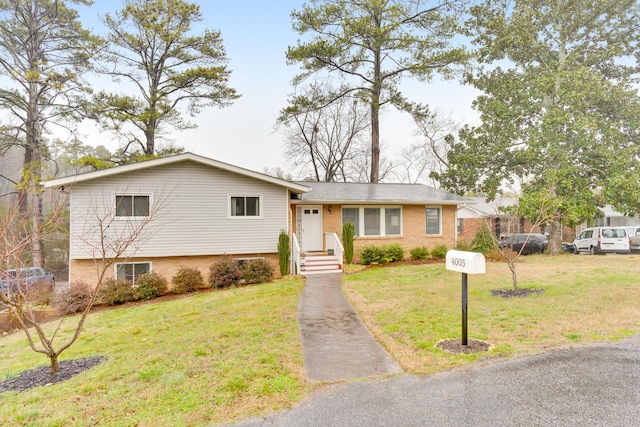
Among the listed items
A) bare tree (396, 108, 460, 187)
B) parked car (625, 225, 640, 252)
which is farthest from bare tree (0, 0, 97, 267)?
parked car (625, 225, 640, 252)

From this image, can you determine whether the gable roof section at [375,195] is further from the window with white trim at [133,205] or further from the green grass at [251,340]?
the window with white trim at [133,205]

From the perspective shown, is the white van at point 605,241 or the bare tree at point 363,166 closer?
the white van at point 605,241

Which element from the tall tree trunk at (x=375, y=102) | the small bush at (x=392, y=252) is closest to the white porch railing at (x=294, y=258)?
the small bush at (x=392, y=252)

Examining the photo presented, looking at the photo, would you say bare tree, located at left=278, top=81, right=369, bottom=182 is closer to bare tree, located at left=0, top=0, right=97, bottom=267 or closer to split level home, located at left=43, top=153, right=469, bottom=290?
bare tree, located at left=0, top=0, right=97, bottom=267

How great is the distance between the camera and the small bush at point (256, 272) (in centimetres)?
1235

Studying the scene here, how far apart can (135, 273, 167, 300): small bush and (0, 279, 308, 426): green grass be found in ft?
11.0

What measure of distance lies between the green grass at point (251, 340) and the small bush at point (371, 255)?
12.8 feet

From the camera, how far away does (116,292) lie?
36.4 ft

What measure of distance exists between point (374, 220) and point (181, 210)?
8314 millimetres

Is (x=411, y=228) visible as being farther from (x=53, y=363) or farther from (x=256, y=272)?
(x=53, y=363)

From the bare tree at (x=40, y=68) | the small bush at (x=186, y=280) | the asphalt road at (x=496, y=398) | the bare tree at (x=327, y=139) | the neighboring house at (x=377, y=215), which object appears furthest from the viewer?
the bare tree at (x=327, y=139)

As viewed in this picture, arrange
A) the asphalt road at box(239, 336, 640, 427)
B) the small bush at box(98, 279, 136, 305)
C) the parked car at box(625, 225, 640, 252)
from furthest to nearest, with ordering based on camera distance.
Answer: the parked car at box(625, 225, 640, 252) → the small bush at box(98, 279, 136, 305) → the asphalt road at box(239, 336, 640, 427)

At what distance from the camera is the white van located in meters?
18.1

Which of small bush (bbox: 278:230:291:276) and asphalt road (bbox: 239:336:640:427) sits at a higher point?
small bush (bbox: 278:230:291:276)
